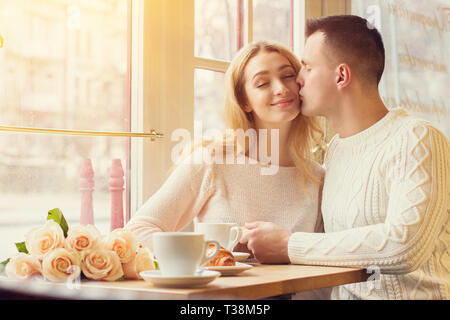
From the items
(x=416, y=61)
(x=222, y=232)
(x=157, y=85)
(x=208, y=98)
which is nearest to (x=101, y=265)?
(x=222, y=232)

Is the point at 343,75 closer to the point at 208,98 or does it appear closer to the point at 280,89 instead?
the point at 280,89

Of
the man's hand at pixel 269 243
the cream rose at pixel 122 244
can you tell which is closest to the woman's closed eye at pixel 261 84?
the man's hand at pixel 269 243

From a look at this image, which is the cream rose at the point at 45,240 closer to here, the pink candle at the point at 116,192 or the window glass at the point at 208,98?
the pink candle at the point at 116,192

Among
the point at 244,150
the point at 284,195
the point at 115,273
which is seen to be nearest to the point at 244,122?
the point at 244,150

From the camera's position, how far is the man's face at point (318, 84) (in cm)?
144

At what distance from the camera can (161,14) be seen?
182 centimetres

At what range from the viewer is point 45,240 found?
3.09 feet

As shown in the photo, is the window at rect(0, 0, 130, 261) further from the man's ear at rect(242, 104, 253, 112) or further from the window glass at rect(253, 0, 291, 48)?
the window glass at rect(253, 0, 291, 48)

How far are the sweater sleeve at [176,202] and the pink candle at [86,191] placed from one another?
0.75 feet

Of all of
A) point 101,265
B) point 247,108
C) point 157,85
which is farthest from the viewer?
point 157,85

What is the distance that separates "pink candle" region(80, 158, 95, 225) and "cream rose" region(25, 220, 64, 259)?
0.58m

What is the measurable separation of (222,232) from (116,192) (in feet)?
1.88
